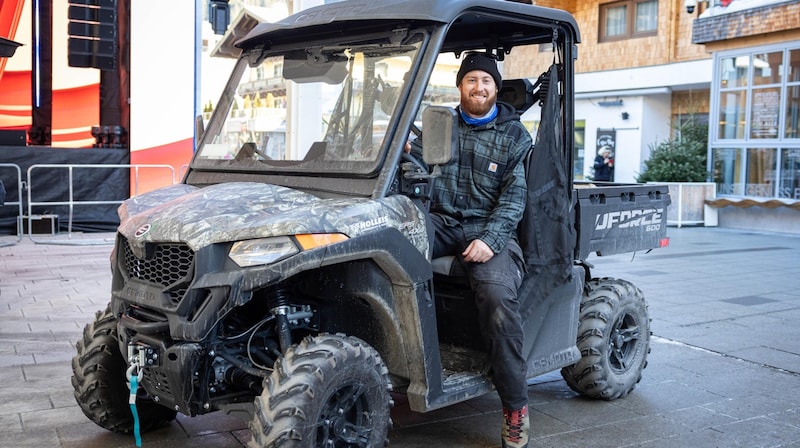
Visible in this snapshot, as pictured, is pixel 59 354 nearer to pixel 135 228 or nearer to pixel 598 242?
pixel 135 228

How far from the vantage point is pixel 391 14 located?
415cm

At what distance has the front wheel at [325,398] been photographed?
3.47 meters

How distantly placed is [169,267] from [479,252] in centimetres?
158

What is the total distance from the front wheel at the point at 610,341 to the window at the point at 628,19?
991 inches

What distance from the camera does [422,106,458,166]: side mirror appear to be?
393cm

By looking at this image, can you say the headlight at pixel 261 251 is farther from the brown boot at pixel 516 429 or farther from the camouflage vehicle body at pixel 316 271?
the brown boot at pixel 516 429

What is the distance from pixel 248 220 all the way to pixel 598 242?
8.85 feet

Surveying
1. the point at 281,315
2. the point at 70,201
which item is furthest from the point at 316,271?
the point at 70,201

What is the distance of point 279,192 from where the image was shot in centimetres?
403

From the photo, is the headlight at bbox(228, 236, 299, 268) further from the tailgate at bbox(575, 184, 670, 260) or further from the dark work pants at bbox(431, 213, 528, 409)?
the tailgate at bbox(575, 184, 670, 260)

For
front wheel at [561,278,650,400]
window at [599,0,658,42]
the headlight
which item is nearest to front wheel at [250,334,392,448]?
the headlight

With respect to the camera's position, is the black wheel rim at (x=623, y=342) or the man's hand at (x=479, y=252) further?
the black wheel rim at (x=623, y=342)

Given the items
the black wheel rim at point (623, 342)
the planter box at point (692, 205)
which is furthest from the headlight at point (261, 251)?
the planter box at point (692, 205)

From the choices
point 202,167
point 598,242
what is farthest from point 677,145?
point 202,167
